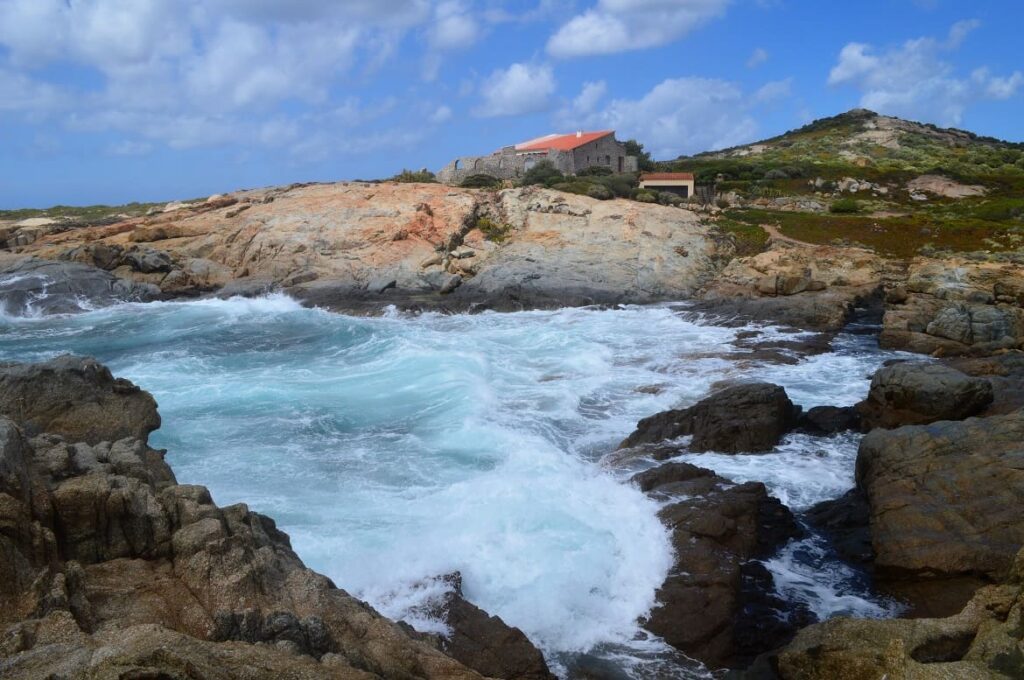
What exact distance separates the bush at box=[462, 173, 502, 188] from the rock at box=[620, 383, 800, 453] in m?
37.4

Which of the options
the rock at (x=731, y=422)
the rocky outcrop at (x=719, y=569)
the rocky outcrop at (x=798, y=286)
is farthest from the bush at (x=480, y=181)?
the rocky outcrop at (x=719, y=569)

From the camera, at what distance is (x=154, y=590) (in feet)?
21.6

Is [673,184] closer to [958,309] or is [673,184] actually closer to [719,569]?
[958,309]

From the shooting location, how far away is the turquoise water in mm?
11125

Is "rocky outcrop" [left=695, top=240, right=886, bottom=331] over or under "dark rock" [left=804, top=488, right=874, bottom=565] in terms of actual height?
over

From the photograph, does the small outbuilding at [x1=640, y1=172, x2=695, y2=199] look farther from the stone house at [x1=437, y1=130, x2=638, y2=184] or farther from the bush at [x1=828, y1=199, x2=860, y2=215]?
the bush at [x1=828, y1=199, x2=860, y2=215]

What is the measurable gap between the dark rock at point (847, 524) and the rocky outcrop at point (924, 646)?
4.18 meters

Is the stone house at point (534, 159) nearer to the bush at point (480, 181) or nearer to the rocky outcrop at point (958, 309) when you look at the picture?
the bush at point (480, 181)

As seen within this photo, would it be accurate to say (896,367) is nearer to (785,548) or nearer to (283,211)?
(785,548)

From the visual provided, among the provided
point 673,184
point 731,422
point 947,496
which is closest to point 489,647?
point 947,496

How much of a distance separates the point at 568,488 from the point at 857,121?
10729 centimetres

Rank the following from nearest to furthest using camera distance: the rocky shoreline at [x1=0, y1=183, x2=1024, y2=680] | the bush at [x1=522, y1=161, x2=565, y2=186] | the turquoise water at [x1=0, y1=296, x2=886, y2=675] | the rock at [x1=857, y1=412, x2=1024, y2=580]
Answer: the rocky shoreline at [x1=0, y1=183, x2=1024, y2=680]
the rock at [x1=857, y1=412, x2=1024, y2=580]
the turquoise water at [x1=0, y1=296, x2=886, y2=675]
the bush at [x1=522, y1=161, x2=565, y2=186]

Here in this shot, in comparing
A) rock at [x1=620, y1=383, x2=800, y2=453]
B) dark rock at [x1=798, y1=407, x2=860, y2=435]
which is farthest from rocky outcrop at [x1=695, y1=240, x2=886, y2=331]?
rock at [x1=620, y1=383, x2=800, y2=453]

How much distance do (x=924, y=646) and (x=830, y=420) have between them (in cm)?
1086
